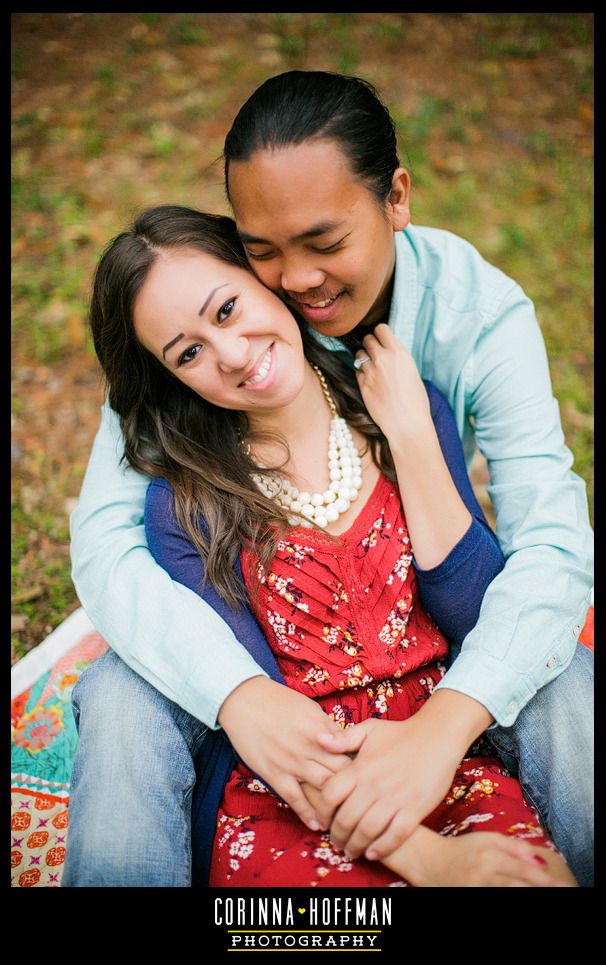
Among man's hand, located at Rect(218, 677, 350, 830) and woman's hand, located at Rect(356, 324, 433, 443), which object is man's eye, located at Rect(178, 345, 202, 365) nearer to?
woman's hand, located at Rect(356, 324, 433, 443)

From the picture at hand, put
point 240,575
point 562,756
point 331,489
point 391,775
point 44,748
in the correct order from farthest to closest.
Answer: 1. point 44,748
2. point 331,489
3. point 240,575
4. point 562,756
5. point 391,775

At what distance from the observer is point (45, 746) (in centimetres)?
286


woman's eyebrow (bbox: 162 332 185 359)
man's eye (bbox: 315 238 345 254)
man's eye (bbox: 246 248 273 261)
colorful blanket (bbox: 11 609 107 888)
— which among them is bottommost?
colorful blanket (bbox: 11 609 107 888)

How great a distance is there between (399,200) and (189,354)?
765mm

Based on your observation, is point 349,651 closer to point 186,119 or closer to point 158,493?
point 158,493

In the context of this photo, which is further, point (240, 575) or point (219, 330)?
point (240, 575)

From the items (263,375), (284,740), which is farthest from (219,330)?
(284,740)

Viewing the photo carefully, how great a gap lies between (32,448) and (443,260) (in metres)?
2.49

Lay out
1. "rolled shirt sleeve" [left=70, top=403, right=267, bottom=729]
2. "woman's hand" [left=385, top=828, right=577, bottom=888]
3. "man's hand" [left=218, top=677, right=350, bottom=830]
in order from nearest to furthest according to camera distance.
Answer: "woman's hand" [left=385, top=828, right=577, bottom=888] < "man's hand" [left=218, top=677, right=350, bottom=830] < "rolled shirt sleeve" [left=70, top=403, right=267, bottom=729]

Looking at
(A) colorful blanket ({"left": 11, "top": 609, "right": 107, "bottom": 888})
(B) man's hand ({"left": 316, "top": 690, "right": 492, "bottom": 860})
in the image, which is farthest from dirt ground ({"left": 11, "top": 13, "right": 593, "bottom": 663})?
(B) man's hand ({"left": 316, "top": 690, "right": 492, "bottom": 860})

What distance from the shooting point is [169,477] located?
234cm

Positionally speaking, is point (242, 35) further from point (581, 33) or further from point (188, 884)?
point (188, 884)

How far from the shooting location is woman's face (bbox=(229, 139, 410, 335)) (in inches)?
79.2

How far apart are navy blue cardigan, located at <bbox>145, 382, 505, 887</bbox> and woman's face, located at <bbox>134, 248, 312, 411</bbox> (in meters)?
0.36
